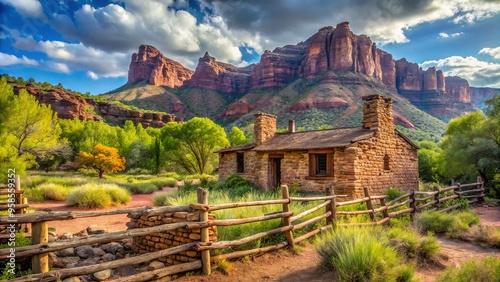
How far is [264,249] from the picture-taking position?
5.95 metres

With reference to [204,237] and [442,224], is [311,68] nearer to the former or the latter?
[442,224]

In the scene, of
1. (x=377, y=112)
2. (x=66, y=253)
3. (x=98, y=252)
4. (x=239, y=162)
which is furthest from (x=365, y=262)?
(x=239, y=162)

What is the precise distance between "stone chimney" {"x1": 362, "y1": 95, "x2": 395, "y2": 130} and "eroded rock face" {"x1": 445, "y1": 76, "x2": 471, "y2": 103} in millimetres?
121732

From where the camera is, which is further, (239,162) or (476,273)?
(239,162)

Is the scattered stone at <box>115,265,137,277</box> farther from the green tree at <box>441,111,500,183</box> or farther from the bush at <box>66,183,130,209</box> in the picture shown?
the green tree at <box>441,111,500,183</box>

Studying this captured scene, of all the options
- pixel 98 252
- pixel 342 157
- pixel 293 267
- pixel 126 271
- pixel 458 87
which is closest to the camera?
pixel 293 267

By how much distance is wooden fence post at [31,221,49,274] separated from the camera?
368 cm

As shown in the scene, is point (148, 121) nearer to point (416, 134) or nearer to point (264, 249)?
point (416, 134)

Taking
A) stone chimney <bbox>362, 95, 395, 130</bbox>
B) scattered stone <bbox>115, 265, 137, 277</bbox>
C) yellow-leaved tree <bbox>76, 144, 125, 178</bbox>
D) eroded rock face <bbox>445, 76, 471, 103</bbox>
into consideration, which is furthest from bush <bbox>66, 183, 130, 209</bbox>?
eroded rock face <bbox>445, 76, 471, 103</bbox>

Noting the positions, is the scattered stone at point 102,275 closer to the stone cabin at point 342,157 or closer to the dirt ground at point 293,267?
the dirt ground at point 293,267

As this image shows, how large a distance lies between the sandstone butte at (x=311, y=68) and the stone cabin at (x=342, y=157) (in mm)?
66021

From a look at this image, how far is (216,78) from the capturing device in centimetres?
11125

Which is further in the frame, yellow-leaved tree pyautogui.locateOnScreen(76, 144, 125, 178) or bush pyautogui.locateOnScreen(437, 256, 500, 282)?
yellow-leaved tree pyautogui.locateOnScreen(76, 144, 125, 178)

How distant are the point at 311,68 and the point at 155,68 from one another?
5240cm
